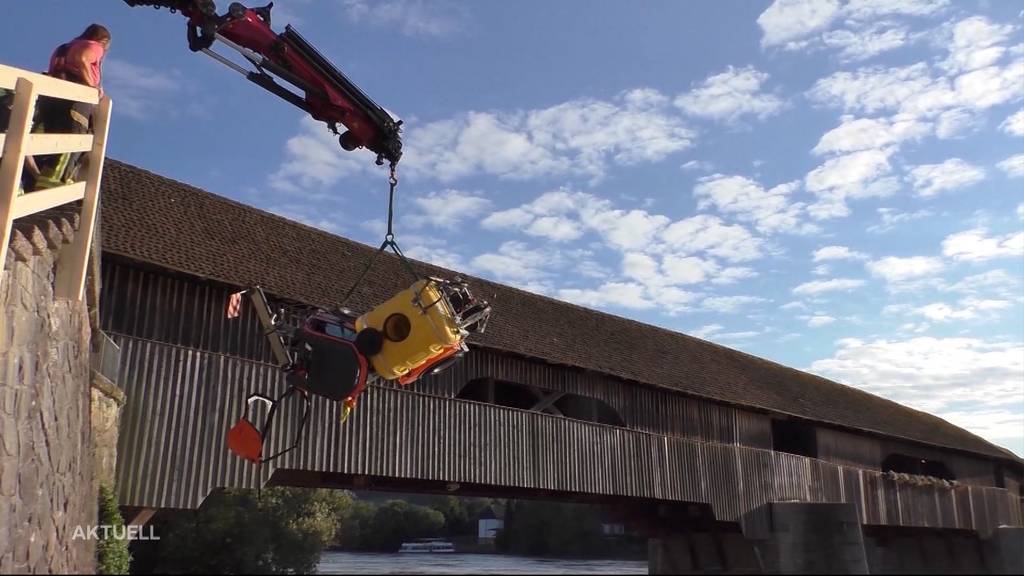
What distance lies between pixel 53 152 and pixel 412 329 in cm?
322

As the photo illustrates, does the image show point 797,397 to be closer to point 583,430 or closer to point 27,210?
point 583,430

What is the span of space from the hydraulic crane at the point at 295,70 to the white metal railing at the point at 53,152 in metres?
2.90

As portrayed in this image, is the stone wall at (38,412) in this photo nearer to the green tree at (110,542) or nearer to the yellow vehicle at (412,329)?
the green tree at (110,542)

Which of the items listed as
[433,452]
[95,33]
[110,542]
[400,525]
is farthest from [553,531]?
[95,33]

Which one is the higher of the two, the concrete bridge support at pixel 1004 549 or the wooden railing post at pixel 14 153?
the wooden railing post at pixel 14 153

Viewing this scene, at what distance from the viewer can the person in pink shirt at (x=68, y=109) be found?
5926mm

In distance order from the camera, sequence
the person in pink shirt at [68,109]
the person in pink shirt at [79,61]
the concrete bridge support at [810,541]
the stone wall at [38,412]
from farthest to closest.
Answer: the concrete bridge support at [810,541], the person in pink shirt at [79,61], the person in pink shirt at [68,109], the stone wall at [38,412]

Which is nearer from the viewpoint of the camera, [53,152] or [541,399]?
[53,152]

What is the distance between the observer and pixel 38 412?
569 cm

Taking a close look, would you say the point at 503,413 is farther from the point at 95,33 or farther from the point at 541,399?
the point at 95,33

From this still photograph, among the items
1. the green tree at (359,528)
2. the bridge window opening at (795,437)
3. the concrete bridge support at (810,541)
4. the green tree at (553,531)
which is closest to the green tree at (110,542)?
the concrete bridge support at (810,541)

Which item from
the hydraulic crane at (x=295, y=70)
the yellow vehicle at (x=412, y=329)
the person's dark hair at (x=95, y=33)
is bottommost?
the yellow vehicle at (x=412, y=329)

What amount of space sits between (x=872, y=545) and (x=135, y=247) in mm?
23021

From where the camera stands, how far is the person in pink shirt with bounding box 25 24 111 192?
5926 millimetres
